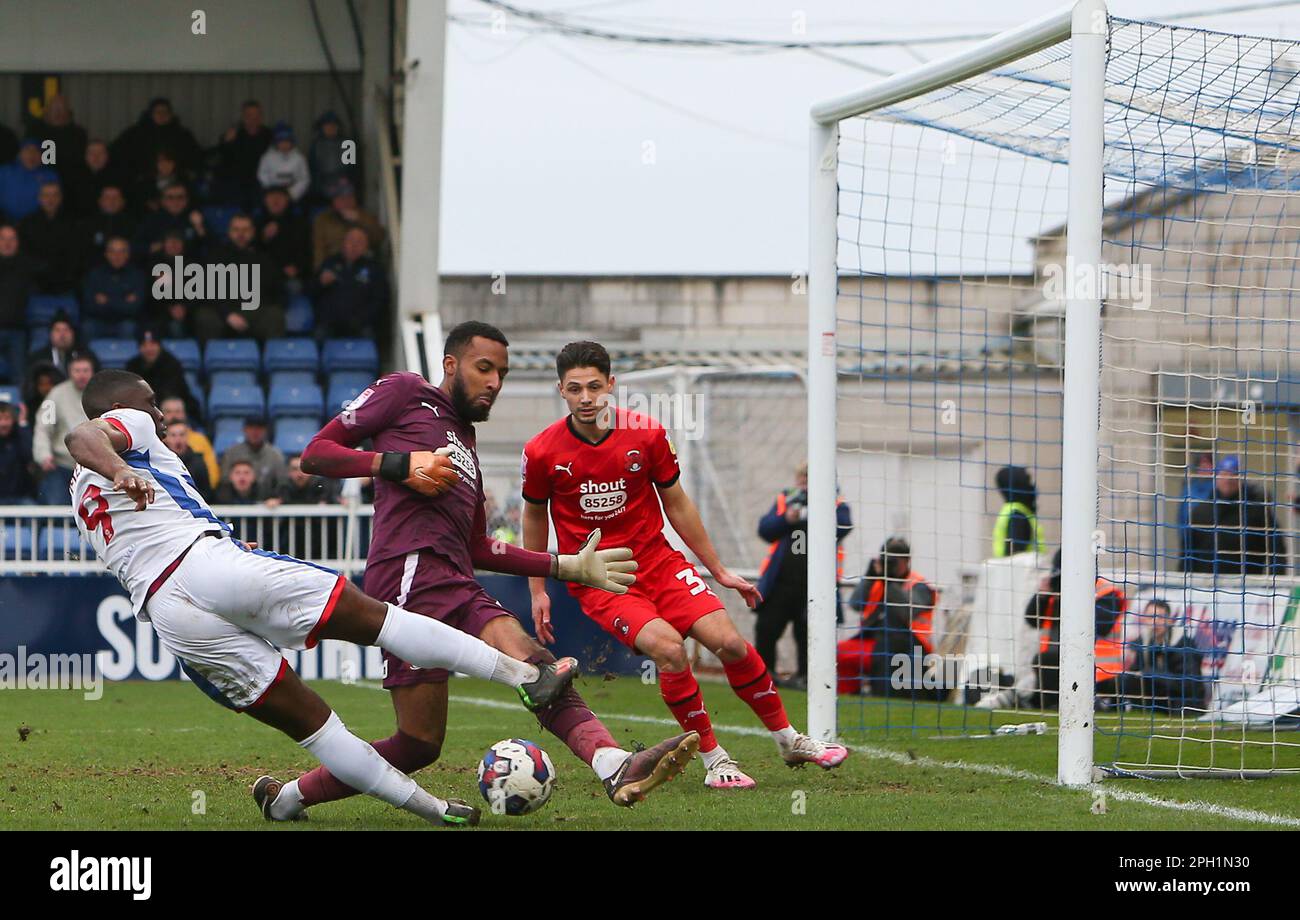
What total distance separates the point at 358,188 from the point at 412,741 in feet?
45.0

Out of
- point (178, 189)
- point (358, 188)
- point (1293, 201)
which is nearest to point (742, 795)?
point (1293, 201)

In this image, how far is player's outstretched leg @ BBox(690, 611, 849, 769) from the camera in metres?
7.53

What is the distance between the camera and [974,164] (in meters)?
10.4

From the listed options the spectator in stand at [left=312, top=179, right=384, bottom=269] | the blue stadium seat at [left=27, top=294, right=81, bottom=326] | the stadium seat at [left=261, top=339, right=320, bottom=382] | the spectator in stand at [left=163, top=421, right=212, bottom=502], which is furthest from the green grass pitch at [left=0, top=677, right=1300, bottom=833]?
the spectator in stand at [left=312, top=179, right=384, bottom=269]

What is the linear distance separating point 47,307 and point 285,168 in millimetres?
2860

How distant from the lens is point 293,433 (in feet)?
52.5

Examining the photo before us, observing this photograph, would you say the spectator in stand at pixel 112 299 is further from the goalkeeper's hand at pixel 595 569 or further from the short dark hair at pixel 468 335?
the goalkeeper's hand at pixel 595 569

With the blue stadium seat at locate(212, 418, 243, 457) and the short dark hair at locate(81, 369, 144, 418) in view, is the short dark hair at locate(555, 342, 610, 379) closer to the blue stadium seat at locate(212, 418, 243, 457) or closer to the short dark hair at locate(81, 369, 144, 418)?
the short dark hair at locate(81, 369, 144, 418)

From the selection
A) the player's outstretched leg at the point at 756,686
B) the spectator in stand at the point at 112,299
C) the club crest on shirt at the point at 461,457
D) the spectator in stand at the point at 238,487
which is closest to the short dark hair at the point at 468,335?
the club crest on shirt at the point at 461,457

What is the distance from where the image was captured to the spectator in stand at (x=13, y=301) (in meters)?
16.0

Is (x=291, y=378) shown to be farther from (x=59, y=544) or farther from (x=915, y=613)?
(x=915, y=613)

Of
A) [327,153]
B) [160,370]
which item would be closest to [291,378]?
[160,370]

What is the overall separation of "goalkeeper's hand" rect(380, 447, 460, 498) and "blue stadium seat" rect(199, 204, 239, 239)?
12170mm

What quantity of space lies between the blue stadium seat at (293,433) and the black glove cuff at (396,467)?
31.8 ft
